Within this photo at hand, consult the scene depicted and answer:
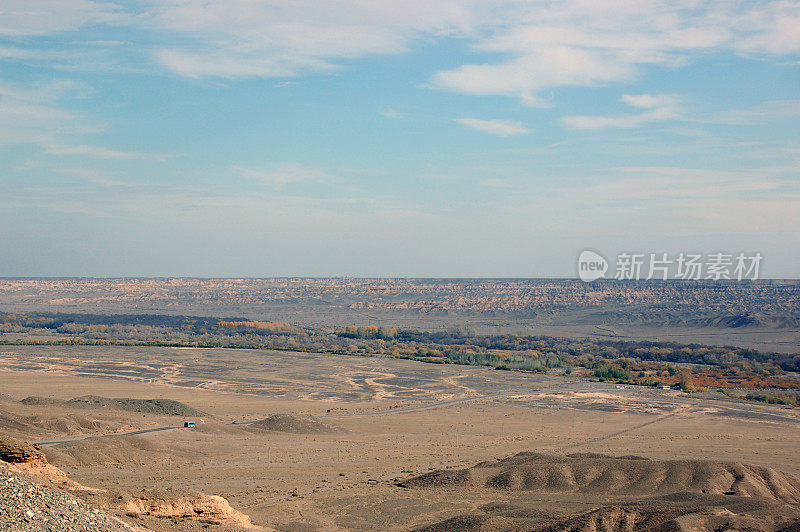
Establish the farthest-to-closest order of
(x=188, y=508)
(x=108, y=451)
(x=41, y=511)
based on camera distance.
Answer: (x=108, y=451), (x=188, y=508), (x=41, y=511)

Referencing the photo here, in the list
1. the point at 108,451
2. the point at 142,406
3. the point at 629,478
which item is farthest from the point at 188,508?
the point at 142,406

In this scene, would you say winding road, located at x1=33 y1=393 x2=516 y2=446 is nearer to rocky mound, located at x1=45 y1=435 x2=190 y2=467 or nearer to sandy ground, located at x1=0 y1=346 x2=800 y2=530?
sandy ground, located at x1=0 y1=346 x2=800 y2=530

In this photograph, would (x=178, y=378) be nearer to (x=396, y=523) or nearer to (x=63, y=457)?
(x=63, y=457)

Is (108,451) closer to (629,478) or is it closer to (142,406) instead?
(142,406)

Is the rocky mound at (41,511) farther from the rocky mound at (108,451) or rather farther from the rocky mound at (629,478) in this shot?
the rocky mound at (629,478)

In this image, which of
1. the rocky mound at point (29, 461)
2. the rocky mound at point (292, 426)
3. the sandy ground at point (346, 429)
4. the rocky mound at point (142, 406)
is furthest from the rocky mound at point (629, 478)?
the rocky mound at point (142, 406)

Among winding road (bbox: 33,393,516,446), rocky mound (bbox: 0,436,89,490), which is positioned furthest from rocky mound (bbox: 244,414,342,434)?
rocky mound (bbox: 0,436,89,490)

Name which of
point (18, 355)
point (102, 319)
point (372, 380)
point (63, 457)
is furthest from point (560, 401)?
point (102, 319)
